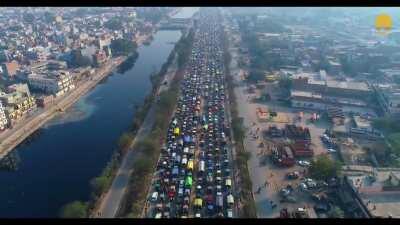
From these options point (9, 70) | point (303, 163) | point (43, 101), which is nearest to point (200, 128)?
point (303, 163)

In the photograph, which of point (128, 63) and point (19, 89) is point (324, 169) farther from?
point (128, 63)

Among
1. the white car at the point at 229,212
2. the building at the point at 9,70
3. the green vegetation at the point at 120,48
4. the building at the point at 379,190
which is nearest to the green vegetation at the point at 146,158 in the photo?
the white car at the point at 229,212

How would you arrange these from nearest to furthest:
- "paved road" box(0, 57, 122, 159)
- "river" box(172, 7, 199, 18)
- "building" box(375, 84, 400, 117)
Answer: "paved road" box(0, 57, 122, 159) < "building" box(375, 84, 400, 117) < "river" box(172, 7, 199, 18)

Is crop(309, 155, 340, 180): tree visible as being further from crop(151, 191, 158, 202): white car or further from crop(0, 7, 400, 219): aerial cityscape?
crop(151, 191, 158, 202): white car

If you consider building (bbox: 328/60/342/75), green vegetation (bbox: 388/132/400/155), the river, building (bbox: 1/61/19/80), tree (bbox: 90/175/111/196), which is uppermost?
the river

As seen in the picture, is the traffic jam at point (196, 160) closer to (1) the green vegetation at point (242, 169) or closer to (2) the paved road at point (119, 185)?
(1) the green vegetation at point (242, 169)

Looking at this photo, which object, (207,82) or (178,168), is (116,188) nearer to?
(178,168)

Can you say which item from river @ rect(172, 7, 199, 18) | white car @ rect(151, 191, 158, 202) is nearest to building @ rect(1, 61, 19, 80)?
white car @ rect(151, 191, 158, 202)
